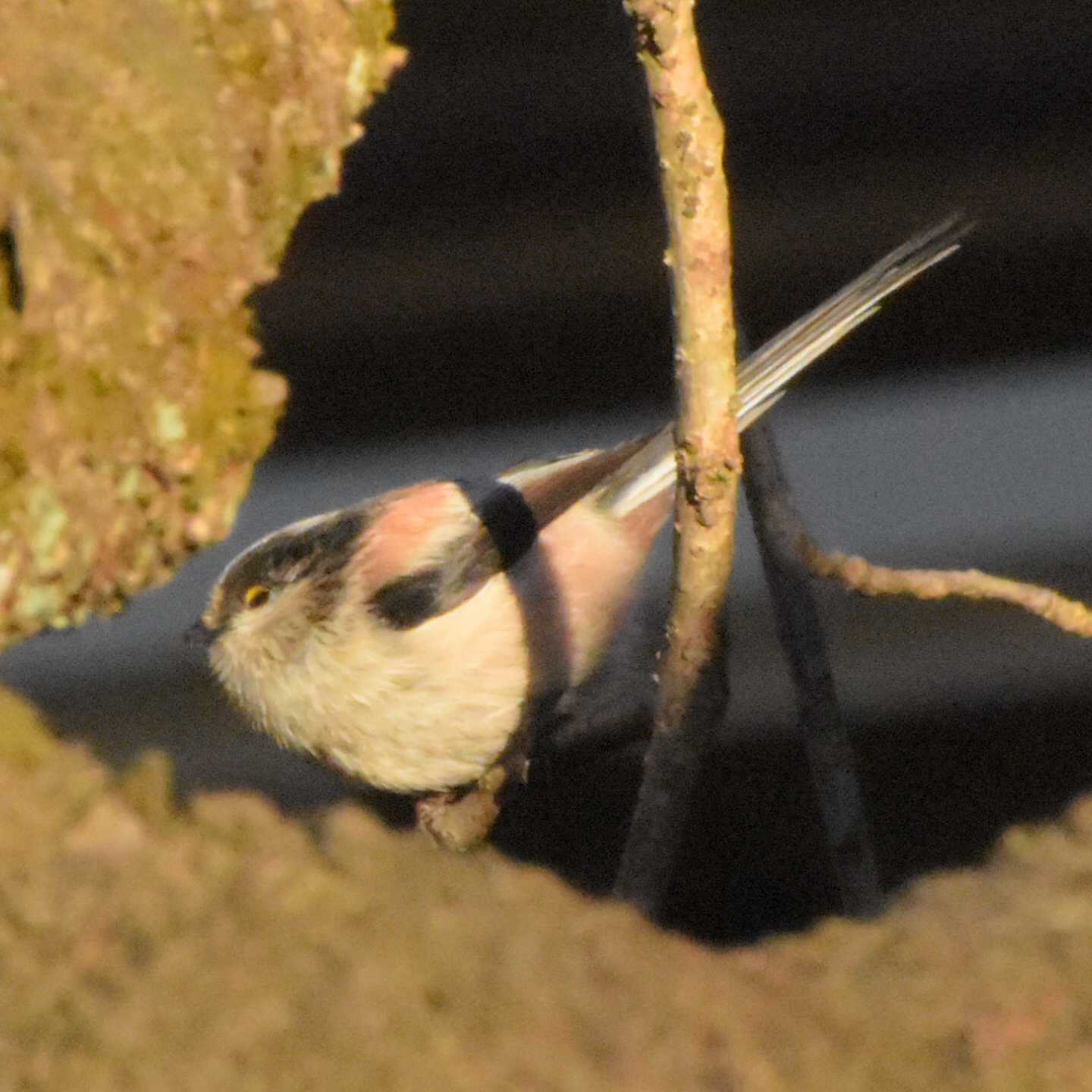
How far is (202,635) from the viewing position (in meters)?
2.77

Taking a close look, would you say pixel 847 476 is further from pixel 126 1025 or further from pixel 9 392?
pixel 126 1025

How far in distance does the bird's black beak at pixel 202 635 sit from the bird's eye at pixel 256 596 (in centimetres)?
8

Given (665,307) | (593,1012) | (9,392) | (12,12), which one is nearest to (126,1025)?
(593,1012)

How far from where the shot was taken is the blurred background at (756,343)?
2941 millimetres

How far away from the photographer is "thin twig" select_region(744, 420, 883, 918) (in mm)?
1912

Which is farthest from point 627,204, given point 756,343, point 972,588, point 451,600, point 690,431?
point 690,431

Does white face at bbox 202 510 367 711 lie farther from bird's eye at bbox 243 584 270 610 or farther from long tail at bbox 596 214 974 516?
long tail at bbox 596 214 974 516

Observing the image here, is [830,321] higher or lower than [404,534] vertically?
higher

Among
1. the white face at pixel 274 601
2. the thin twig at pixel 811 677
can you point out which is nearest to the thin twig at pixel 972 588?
the thin twig at pixel 811 677

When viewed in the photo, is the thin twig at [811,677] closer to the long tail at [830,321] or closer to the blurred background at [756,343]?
the long tail at [830,321]

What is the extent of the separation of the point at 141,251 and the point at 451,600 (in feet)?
4.14

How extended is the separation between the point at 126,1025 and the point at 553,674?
2010mm

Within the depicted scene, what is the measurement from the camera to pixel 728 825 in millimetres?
3637

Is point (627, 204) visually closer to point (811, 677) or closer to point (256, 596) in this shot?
point (256, 596)
